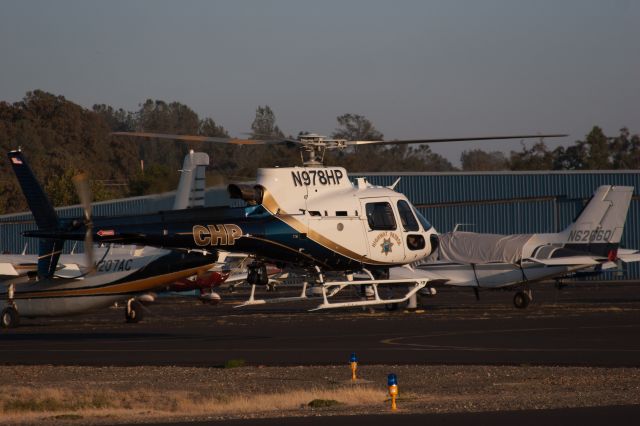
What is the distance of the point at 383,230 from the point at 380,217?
1.05 feet

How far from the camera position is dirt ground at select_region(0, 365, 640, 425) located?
14.9m

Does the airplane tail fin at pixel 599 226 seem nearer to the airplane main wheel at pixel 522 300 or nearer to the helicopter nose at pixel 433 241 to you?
the airplane main wheel at pixel 522 300

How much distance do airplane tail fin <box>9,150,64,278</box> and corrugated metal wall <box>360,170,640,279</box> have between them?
35.0m

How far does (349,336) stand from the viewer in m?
27.3

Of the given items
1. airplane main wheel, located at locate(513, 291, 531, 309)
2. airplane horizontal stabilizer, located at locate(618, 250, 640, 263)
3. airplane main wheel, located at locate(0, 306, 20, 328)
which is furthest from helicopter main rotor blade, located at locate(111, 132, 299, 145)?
airplane horizontal stabilizer, located at locate(618, 250, 640, 263)

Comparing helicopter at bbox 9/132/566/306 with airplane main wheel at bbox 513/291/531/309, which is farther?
airplane main wheel at bbox 513/291/531/309

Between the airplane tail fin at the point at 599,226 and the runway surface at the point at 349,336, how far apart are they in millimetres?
2031

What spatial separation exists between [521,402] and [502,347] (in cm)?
851

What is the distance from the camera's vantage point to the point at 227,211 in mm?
24922

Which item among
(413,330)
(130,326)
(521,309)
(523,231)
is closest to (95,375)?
(413,330)

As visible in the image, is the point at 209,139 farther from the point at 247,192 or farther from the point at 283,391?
the point at 283,391

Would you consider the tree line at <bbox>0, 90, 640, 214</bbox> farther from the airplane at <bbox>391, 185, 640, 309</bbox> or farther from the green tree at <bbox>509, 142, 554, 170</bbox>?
the airplane at <bbox>391, 185, 640, 309</bbox>

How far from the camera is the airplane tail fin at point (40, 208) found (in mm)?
25141

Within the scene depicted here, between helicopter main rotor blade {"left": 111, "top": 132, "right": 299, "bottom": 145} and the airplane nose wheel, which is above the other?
helicopter main rotor blade {"left": 111, "top": 132, "right": 299, "bottom": 145}
